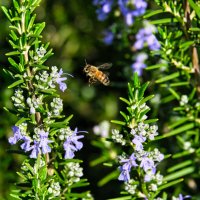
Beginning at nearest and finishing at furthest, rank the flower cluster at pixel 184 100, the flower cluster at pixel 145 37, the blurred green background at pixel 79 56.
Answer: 1. the flower cluster at pixel 184 100
2. the flower cluster at pixel 145 37
3. the blurred green background at pixel 79 56

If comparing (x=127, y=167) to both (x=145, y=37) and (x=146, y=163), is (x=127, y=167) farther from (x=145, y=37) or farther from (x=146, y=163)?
(x=145, y=37)

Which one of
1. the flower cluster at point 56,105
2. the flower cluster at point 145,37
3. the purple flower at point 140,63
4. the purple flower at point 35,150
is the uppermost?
the flower cluster at point 145,37

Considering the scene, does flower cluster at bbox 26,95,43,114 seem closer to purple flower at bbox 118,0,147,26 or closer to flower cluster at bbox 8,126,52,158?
flower cluster at bbox 8,126,52,158

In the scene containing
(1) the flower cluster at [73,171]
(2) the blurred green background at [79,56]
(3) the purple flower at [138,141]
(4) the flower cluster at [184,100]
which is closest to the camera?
(3) the purple flower at [138,141]

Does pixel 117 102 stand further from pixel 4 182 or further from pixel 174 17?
pixel 174 17

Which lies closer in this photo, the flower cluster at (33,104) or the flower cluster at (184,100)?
the flower cluster at (33,104)

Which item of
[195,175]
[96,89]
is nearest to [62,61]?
[96,89]

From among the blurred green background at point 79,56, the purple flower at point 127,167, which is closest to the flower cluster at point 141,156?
the purple flower at point 127,167

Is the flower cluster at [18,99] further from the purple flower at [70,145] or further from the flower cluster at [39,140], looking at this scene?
the purple flower at [70,145]
